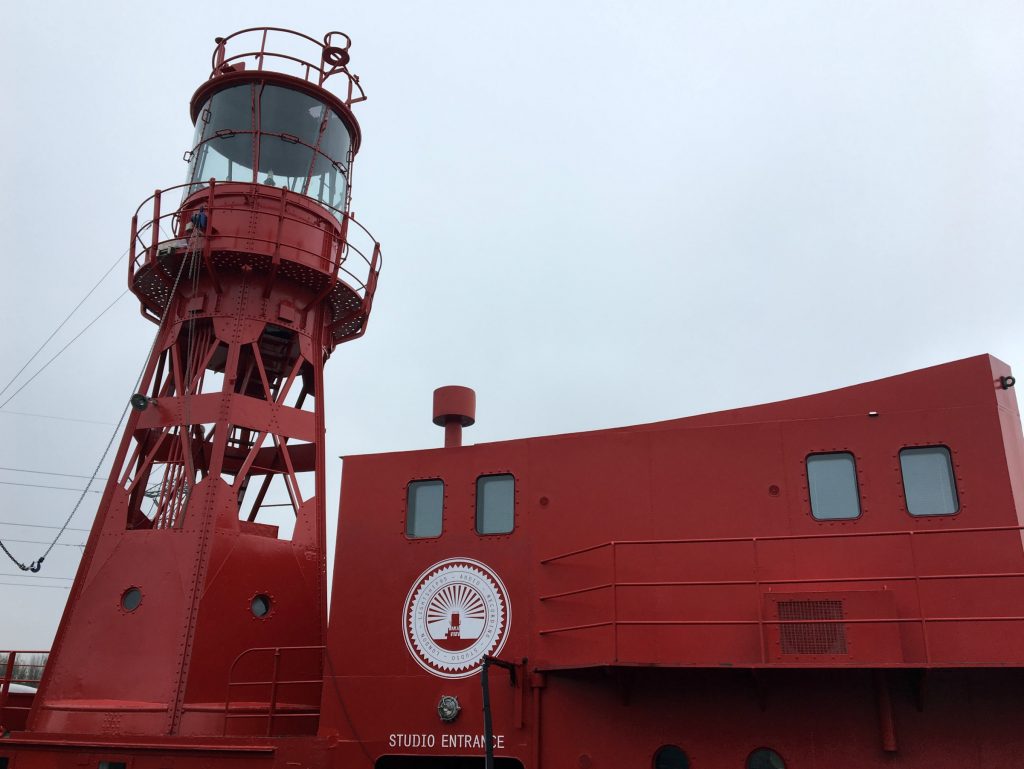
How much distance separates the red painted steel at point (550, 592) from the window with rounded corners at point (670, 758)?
2 cm

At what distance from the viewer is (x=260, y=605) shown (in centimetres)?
1470

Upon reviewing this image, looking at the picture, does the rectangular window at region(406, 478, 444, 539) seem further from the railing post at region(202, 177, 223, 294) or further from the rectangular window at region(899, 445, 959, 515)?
the railing post at region(202, 177, 223, 294)

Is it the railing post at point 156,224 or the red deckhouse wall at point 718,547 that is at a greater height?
the railing post at point 156,224

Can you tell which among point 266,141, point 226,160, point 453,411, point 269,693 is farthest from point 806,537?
point 226,160

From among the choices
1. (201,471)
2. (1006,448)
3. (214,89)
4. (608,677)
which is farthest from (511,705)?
(214,89)

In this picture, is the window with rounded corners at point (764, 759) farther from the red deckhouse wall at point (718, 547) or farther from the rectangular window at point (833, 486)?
the rectangular window at point (833, 486)

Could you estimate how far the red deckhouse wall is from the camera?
9516mm

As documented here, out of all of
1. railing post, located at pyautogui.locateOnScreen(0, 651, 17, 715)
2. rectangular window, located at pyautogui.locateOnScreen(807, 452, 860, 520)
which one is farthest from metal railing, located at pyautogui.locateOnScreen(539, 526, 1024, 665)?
railing post, located at pyautogui.locateOnScreen(0, 651, 17, 715)

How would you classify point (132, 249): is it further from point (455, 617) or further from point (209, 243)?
point (455, 617)

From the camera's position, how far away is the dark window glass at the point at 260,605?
1457 centimetres

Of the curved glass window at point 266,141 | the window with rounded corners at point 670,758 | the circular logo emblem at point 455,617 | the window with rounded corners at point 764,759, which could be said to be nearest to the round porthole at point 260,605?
the circular logo emblem at point 455,617

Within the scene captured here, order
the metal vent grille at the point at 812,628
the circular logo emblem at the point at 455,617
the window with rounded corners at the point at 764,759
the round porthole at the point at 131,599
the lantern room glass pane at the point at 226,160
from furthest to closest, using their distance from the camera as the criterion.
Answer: the lantern room glass pane at the point at 226,160, the round porthole at the point at 131,599, the circular logo emblem at the point at 455,617, the window with rounded corners at the point at 764,759, the metal vent grille at the point at 812,628

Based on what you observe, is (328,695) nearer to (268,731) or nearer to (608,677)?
(268,731)

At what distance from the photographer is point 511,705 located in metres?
10.9
